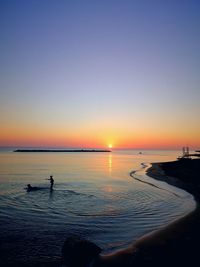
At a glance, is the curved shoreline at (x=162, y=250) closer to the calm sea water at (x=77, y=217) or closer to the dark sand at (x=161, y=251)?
A: the dark sand at (x=161, y=251)

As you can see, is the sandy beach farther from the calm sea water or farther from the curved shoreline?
the calm sea water

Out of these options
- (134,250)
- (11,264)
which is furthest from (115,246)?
(11,264)

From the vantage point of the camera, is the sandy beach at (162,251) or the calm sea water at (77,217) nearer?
the sandy beach at (162,251)

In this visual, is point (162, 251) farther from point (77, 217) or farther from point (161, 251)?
point (77, 217)

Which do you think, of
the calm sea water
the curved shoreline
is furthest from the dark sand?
the calm sea water

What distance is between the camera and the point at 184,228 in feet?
56.2

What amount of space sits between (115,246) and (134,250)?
1.30 metres

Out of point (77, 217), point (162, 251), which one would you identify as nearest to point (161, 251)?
point (162, 251)

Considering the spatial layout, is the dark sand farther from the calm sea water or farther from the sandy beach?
the calm sea water

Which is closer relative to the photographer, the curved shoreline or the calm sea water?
the curved shoreline

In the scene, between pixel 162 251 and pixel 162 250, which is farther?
pixel 162 250

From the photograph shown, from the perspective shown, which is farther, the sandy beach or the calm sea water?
the calm sea water

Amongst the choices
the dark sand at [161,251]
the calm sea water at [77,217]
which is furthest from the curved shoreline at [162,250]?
the calm sea water at [77,217]

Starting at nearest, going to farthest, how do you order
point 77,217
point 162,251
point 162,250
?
point 162,251 < point 162,250 < point 77,217
